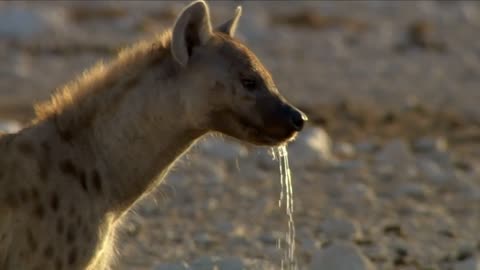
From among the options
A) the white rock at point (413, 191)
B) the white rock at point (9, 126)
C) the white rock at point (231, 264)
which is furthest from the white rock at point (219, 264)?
the white rock at point (413, 191)

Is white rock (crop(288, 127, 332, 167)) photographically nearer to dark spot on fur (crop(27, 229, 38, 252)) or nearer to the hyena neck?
the hyena neck

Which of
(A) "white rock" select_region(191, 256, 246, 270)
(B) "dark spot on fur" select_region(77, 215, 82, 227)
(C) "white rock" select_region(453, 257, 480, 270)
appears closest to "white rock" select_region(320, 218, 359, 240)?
(C) "white rock" select_region(453, 257, 480, 270)

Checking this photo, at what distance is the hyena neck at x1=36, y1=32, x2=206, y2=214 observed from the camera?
Result: 4406 millimetres

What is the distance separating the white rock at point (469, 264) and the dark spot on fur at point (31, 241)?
2102 millimetres

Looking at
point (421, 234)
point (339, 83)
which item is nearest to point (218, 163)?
point (421, 234)

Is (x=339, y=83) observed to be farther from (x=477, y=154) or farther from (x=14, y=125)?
(x=14, y=125)

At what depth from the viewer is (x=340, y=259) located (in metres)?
5.57

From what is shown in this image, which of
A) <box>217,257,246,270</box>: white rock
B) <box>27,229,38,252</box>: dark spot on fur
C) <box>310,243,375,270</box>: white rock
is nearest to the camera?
<box>27,229,38,252</box>: dark spot on fur

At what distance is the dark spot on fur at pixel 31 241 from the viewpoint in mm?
4219

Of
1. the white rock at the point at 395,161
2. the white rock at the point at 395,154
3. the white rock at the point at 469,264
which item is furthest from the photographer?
the white rock at the point at 395,154

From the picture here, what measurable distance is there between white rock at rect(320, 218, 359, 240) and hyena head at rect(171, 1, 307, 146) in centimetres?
196

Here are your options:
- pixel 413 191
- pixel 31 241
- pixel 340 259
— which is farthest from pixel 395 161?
pixel 31 241

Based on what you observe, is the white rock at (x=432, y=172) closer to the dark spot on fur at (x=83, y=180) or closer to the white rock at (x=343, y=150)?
the white rock at (x=343, y=150)

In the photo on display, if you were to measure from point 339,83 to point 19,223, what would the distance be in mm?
6143
